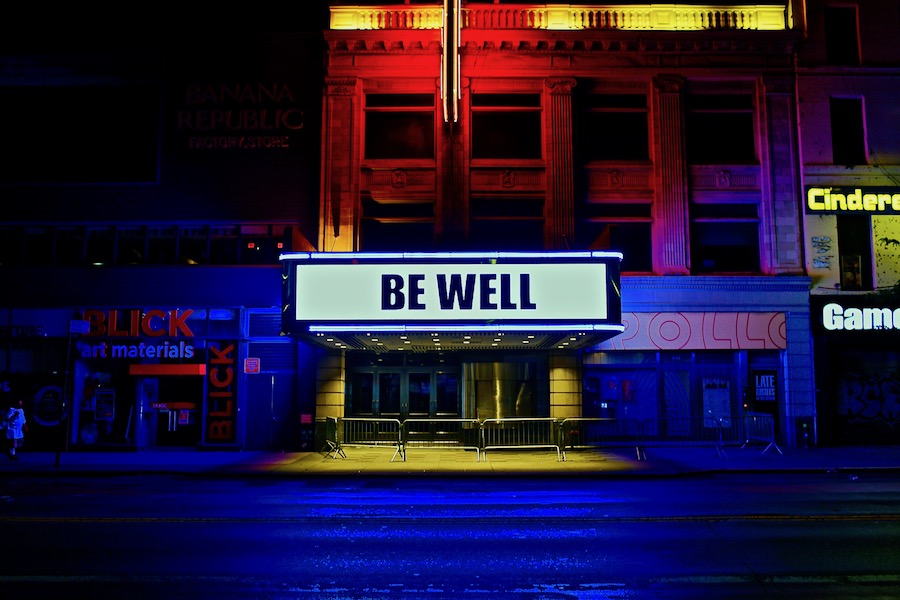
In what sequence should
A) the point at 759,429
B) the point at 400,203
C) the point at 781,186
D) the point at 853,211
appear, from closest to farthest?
the point at 759,429 → the point at 853,211 → the point at 781,186 → the point at 400,203

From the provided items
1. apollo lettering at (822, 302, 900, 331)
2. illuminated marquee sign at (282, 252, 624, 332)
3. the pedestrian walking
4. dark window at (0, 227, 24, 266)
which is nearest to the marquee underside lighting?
apollo lettering at (822, 302, 900, 331)

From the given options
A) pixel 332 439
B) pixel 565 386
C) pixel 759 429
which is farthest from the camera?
pixel 565 386

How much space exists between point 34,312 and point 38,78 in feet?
25.8

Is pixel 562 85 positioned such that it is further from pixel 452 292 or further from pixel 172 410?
pixel 172 410

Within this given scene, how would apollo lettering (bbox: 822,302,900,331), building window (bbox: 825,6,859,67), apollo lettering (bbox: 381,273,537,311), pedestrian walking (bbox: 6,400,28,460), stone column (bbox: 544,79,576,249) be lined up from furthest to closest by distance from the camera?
building window (bbox: 825,6,859,67) → stone column (bbox: 544,79,576,249) → apollo lettering (bbox: 822,302,900,331) → pedestrian walking (bbox: 6,400,28,460) → apollo lettering (bbox: 381,273,537,311)

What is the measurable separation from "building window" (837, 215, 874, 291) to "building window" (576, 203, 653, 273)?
610cm

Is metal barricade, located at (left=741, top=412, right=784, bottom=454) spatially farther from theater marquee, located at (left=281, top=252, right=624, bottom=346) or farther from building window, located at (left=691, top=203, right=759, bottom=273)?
theater marquee, located at (left=281, top=252, right=624, bottom=346)

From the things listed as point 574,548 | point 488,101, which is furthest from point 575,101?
point 574,548

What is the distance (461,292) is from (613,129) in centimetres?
947

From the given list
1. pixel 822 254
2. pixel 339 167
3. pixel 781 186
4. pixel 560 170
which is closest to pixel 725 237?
pixel 781 186

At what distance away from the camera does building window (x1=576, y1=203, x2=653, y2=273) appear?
2209 cm

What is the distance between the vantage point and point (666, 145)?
2202 cm

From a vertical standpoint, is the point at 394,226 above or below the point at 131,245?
above

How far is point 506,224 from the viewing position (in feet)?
72.5
